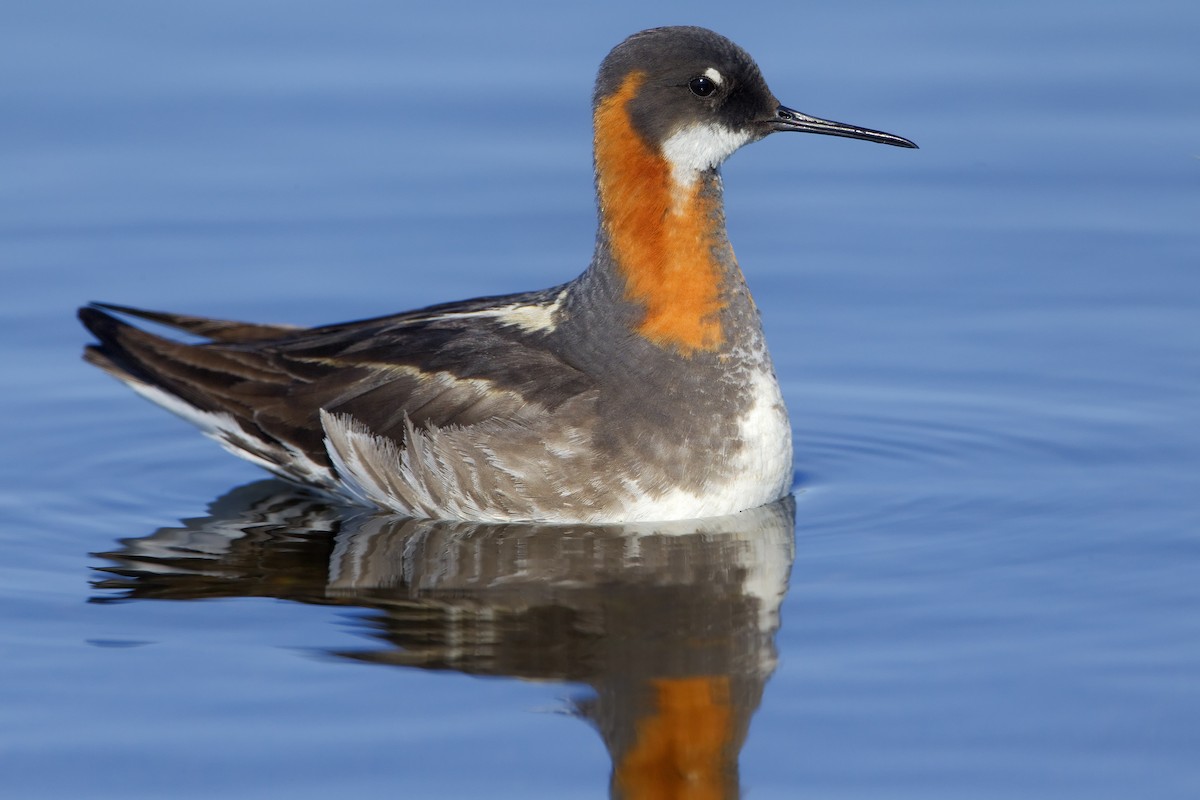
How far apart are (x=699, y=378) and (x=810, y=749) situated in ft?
8.88

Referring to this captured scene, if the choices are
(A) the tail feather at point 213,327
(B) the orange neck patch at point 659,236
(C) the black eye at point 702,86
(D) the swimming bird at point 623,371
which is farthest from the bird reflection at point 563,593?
(C) the black eye at point 702,86

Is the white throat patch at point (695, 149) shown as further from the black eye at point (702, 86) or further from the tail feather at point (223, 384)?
the tail feather at point (223, 384)

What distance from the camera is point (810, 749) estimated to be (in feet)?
25.1

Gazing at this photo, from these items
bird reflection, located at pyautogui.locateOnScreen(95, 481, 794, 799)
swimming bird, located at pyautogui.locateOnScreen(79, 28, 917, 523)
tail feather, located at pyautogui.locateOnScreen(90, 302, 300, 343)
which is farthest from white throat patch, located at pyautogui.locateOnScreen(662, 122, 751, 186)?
tail feather, located at pyautogui.locateOnScreen(90, 302, 300, 343)

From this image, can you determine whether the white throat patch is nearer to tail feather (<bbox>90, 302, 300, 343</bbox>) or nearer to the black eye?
the black eye

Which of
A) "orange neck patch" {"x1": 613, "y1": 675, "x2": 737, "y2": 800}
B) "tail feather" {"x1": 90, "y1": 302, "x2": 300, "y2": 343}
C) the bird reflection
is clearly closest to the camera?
"orange neck patch" {"x1": 613, "y1": 675, "x2": 737, "y2": 800}

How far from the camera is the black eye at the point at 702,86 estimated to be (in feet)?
32.3

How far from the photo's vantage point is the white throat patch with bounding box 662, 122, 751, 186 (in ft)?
32.4

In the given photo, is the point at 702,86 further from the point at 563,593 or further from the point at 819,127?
the point at 563,593

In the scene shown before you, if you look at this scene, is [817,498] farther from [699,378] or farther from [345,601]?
[345,601]

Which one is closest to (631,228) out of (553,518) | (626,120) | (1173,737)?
(626,120)

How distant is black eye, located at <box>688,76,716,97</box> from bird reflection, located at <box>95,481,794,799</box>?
2010mm

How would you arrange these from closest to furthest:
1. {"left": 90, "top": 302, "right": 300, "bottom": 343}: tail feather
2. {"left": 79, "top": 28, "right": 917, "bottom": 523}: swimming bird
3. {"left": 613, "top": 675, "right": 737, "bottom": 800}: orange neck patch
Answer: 1. {"left": 613, "top": 675, "right": 737, "bottom": 800}: orange neck patch
2. {"left": 79, "top": 28, "right": 917, "bottom": 523}: swimming bird
3. {"left": 90, "top": 302, "right": 300, "bottom": 343}: tail feather

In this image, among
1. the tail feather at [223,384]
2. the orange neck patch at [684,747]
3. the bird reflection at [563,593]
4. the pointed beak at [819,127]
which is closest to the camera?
the orange neck patch at [684,747]
